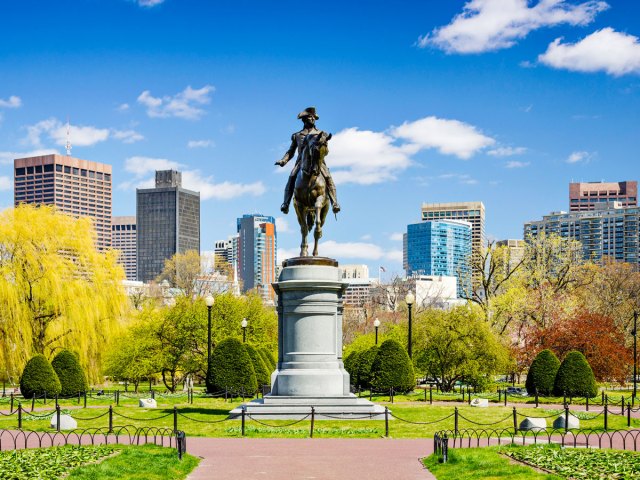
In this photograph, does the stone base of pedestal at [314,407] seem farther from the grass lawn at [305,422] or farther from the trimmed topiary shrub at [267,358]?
the trimmed topiary shrub at [267,358]

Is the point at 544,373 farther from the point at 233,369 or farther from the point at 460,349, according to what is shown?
the point at 233,369

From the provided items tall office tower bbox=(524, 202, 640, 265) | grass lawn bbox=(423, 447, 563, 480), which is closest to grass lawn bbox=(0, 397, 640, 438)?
grass lawn bbox=(423, 447, 563, 480)

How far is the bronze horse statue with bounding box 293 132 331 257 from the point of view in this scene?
27.0 metres

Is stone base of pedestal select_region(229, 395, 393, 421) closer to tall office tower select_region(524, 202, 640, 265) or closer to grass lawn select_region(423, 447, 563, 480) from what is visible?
grass lawn select_region(423, 447, 563, 480)

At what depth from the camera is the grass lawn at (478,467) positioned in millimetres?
16000

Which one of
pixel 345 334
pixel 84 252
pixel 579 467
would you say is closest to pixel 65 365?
pixel 84 252

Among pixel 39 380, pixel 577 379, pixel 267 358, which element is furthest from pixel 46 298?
pixel 577 379

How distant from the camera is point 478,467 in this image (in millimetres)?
16953

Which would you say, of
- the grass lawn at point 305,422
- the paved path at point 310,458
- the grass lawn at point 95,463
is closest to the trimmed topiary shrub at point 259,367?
the grass lawn at point 305,422

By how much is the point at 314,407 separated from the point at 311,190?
669 centimetres

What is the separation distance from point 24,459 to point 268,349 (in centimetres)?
3434

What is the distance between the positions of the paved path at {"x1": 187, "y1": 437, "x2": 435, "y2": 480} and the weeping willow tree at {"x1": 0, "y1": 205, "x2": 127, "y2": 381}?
22402 mm

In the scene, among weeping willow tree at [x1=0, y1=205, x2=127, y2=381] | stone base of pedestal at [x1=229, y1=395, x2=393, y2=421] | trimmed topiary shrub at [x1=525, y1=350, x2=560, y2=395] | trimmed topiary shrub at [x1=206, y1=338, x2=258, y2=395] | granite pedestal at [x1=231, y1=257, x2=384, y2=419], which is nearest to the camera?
stone base of pedestal at [x1=229, y1=395, x2=393, y2=421]

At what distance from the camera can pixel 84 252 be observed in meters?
46.7
